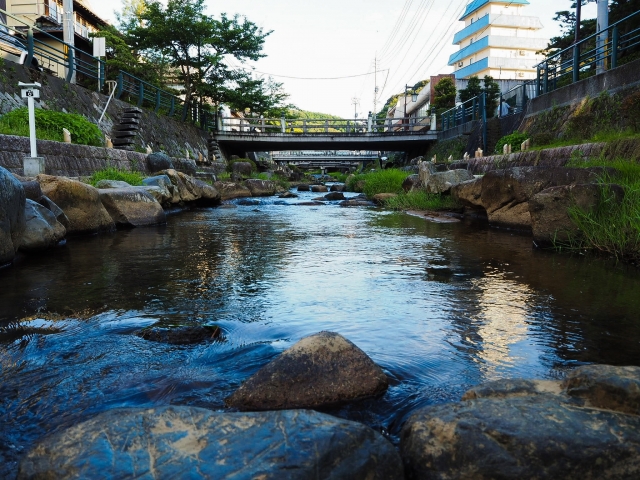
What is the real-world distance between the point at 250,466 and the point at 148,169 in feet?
52.1

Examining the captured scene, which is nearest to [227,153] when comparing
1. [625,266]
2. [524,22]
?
[625,266]

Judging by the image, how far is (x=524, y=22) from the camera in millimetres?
54656

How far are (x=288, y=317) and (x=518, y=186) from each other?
222 inches

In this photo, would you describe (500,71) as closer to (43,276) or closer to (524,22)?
(524,22)

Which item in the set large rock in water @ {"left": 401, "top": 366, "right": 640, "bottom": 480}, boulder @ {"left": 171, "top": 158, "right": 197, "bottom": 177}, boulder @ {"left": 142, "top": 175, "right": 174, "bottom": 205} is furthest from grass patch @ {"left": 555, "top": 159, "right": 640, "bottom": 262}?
boulder @ {"left": 171, "top": 158, "right": 197, "bottom": 177}

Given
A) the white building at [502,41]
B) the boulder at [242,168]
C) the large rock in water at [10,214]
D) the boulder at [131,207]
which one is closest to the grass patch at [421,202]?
the boulder at [131,207]

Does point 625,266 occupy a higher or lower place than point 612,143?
lower

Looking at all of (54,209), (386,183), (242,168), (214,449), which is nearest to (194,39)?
(242,168)

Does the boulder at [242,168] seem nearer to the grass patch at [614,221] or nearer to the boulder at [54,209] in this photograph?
the boulder at [54,209]

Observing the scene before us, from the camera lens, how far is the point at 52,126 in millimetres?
12477

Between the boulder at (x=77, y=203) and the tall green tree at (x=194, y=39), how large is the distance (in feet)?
64.7

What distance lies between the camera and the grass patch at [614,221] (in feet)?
18.6

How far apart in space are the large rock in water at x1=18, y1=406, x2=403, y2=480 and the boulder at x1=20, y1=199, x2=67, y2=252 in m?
5.18

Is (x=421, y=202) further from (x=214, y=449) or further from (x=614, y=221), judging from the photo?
(x=214, y=449)
